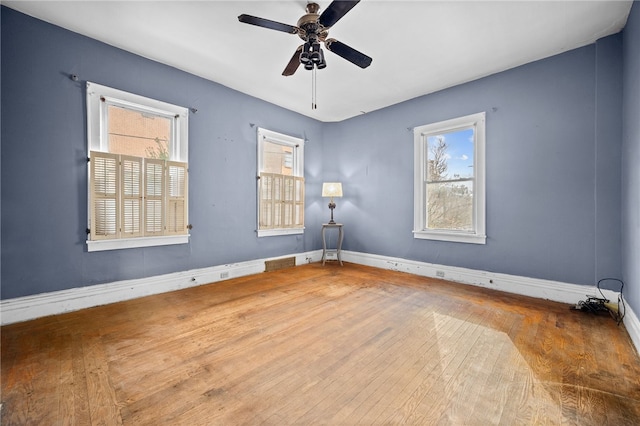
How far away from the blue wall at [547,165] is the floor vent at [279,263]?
2.12 meters

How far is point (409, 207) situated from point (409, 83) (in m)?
1.93

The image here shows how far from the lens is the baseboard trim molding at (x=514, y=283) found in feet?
7.98

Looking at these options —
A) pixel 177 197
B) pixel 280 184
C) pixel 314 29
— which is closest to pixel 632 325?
pixel 314 29

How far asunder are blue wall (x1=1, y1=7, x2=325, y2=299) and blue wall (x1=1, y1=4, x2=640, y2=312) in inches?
0.4

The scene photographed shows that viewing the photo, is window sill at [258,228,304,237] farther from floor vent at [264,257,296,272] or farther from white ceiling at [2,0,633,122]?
white ceiling at [2,0,633,122]

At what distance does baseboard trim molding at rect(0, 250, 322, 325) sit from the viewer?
251cm

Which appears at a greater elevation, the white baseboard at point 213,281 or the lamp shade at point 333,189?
the lamp shade at point 333,189

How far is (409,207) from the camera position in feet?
14.8

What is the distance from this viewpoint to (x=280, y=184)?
15.6 feet

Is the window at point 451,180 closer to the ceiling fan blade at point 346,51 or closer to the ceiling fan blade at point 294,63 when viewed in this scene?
the ceiling fan blade at point 346,51

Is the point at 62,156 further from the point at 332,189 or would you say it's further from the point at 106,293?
the point at 332,189

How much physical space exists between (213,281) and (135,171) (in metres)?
1.79

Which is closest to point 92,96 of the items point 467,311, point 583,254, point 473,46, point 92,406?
point 92,406

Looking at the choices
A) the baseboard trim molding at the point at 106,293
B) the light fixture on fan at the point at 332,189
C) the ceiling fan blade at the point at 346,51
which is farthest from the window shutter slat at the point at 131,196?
the light fixture on fan at the point at 332,189
